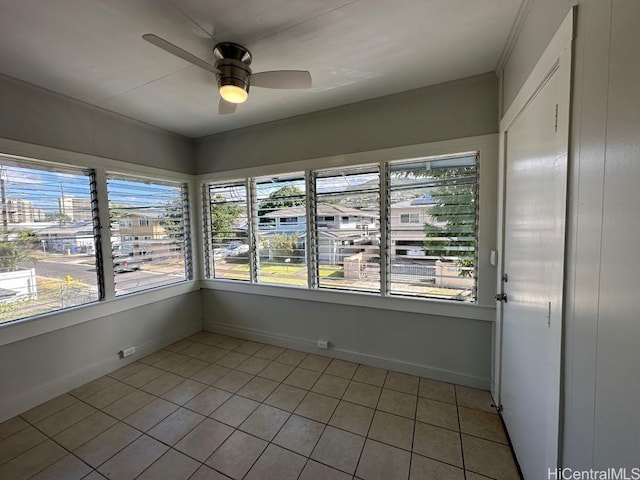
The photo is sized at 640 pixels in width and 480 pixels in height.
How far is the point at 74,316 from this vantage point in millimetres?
2350

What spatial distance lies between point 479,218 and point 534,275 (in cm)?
90

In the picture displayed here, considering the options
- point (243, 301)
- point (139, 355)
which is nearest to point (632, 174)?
point (243, 301)

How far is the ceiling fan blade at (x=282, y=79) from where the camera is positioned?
160 cm

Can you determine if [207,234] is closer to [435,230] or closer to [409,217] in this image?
[409,217]

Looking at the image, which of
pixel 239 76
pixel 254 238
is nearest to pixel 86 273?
pixel 254 238

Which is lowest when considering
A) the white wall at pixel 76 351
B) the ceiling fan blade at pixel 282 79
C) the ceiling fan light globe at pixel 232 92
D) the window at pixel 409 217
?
the white wall at pixel 76 351

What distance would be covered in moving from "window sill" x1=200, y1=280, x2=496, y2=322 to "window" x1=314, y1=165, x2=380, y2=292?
0.33ft

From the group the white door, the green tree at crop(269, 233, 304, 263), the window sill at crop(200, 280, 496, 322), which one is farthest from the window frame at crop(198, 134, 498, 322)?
the green tree at crop(269, 233, 304, 263)

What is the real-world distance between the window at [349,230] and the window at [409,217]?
219 mm

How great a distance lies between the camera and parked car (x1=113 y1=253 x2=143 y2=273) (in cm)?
268

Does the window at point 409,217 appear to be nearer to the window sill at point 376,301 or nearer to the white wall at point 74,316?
the window sill at point 376,301

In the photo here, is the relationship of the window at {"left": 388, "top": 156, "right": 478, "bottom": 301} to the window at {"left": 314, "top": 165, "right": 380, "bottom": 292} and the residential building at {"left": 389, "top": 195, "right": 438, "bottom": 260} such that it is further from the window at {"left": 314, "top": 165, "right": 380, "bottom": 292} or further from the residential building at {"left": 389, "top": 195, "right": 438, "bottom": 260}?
the window at {"left": 314, "top": 165, "right": 380, "bottom": 292}

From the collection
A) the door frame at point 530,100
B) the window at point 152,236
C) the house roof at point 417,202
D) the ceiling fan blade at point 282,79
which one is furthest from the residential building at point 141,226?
the door frame at point 530,100

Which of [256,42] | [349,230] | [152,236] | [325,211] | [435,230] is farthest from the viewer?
[152,236]
